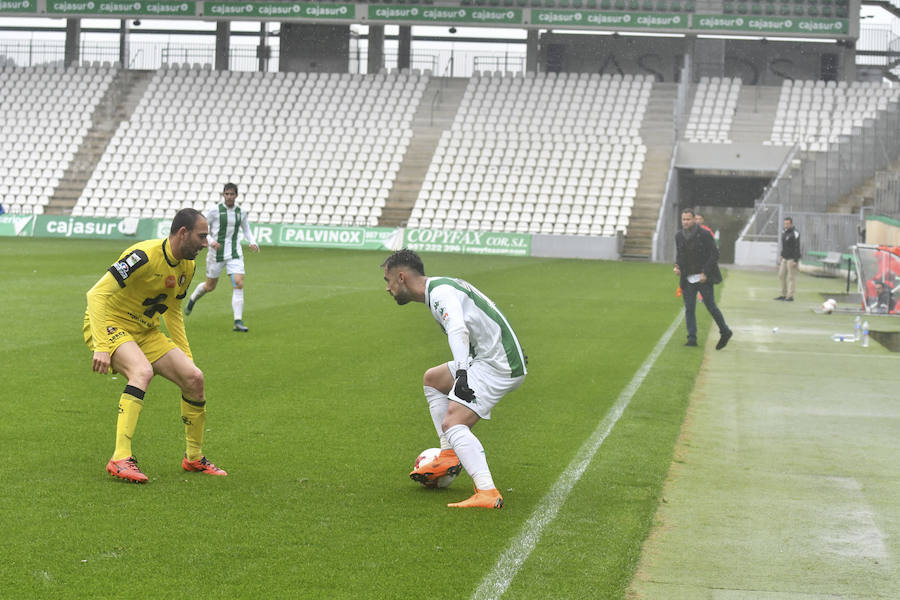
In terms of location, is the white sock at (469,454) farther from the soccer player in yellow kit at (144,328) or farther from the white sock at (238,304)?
the white sock at (238,304)

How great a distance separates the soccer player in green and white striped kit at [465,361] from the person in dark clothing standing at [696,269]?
959 centimetres

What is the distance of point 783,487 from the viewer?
26.0 feet

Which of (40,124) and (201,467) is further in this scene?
(40,124)

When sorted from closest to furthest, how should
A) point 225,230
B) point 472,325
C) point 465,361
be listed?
1. point 465,361
2. point 472,325
3. point 225,230

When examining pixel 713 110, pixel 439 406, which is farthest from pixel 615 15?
pixel 439 406

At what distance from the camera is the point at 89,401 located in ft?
33.6

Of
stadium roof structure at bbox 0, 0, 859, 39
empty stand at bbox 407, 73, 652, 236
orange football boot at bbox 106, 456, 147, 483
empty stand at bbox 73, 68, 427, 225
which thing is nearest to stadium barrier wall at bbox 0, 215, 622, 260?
empty stand at bbox 407, 73, 652, 236

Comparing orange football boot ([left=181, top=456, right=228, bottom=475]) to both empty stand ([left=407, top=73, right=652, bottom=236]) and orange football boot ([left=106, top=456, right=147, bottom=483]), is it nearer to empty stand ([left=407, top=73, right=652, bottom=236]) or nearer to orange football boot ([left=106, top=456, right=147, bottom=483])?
orange football boot ([left=106, top=456, right=147, bottom=483])

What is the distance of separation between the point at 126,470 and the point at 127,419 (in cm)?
32

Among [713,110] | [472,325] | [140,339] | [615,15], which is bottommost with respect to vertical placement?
[140,339]

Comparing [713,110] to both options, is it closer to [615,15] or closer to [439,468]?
[615,15]

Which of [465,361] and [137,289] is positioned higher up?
[137,289]

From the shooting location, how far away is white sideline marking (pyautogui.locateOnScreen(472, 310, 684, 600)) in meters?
5.51

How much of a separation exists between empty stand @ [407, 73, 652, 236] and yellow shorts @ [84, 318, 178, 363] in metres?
36.5
